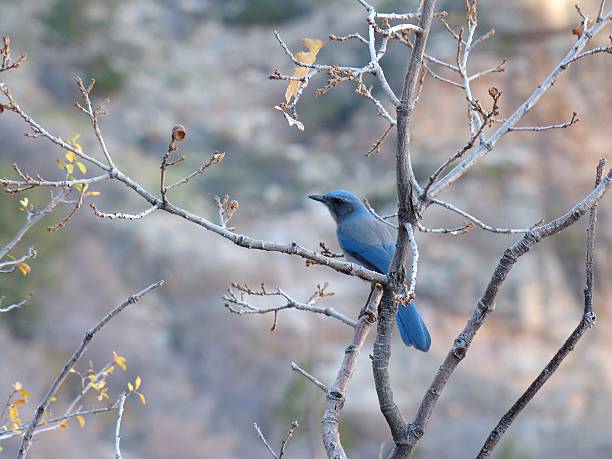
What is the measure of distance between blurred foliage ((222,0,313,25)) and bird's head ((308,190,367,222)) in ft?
102

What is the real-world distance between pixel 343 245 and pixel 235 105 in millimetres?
24084

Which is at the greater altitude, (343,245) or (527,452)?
(527,452)

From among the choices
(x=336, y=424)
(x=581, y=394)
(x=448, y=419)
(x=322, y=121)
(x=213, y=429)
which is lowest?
(x=336, y=424)

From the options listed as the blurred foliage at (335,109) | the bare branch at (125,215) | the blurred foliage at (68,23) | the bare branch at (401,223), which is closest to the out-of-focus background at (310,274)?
the blurred foliage at (335,109)

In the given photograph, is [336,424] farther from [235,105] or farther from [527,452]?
[235,105]

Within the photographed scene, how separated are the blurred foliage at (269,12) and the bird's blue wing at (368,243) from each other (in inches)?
1239

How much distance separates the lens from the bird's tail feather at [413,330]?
476cm

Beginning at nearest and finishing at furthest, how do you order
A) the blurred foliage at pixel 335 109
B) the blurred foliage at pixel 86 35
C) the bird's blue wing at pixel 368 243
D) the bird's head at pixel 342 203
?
the bird's blue wing at pixel 368 243
the bird's head at pixel 342 203
the blurred foliage at pixel 335 109
the blurred foliage at pixel 86 35

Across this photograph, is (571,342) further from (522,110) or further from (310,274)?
(310,274)

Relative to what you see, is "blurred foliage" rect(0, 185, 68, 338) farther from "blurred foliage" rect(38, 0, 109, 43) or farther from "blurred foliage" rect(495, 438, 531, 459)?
"blurred foliage" rect(38, 0, 109, 43)

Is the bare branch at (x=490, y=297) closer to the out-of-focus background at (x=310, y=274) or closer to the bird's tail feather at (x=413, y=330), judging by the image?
the bird's tail feather at (x=413, y=330)

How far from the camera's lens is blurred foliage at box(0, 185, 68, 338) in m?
20.6

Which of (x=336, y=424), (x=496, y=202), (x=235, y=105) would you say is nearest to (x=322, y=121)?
(x=235, y=105)

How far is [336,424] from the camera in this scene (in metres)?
3.02
